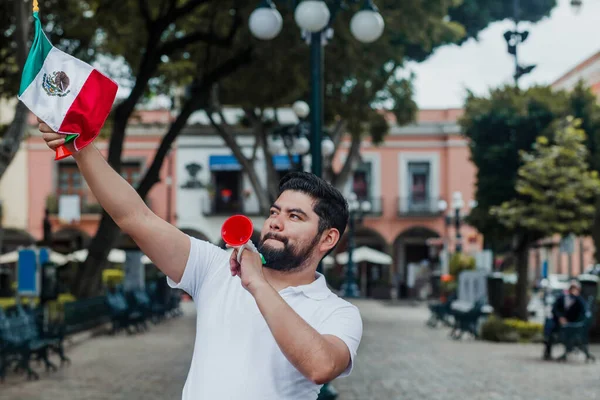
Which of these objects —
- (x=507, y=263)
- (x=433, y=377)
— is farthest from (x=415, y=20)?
(x=507, y=263)

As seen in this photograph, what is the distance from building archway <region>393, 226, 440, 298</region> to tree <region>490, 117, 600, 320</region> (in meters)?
23.7

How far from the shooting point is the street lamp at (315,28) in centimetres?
1038

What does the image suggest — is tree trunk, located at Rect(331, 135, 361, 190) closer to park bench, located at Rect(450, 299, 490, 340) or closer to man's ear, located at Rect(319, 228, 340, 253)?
park bench, located at Rect(450, 299, 490, 340)

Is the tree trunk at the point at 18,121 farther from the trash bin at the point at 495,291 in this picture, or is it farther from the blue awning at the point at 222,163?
the blue awning at the point at 222,163

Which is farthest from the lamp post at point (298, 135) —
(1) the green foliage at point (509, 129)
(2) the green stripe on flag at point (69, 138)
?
(2) the green stripe on flag at point (69, 138)

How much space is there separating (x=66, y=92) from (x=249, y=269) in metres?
0.71

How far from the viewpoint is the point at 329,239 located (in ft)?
10.1

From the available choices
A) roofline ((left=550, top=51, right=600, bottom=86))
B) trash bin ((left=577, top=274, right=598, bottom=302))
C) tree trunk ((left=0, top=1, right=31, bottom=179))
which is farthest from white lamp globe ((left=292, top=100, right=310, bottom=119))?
roofline ((left=550, top=51, right=600, bottom=86))

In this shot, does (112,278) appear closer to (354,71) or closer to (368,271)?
(368,271)

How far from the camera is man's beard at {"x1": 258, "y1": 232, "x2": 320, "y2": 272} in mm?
2898

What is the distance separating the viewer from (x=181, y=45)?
61.1 feet

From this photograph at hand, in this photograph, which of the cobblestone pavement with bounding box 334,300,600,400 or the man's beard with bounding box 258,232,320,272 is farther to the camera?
the cobblestone pavement with bounding box 334,300,600,400

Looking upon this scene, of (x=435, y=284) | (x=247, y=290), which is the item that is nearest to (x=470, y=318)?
(x=247, y=290)

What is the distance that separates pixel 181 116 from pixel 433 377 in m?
8.07
